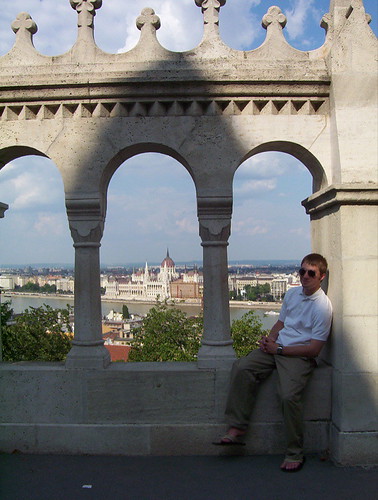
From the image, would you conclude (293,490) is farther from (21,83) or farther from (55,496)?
(21,83)

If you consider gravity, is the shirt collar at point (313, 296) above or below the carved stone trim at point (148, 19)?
below

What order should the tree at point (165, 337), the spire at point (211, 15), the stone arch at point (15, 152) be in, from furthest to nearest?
the tree at point (165, 337) → the stone arch at point (15, 152) → the spire at point (211, 15)

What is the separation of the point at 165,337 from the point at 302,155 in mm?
15671

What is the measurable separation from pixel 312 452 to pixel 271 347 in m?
0.78

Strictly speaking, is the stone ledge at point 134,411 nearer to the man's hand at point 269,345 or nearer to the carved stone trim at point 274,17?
the man's hand at point 269,345

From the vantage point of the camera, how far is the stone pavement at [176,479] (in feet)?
8.99

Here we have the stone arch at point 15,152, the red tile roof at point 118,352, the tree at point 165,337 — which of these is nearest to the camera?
the stone arch at point 15,152

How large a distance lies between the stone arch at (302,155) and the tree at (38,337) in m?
13.7

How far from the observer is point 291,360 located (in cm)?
313

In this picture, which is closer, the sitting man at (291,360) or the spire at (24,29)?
the sitting man at (291,360)

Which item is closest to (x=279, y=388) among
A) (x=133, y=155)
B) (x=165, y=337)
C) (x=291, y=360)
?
(x=291, y=360)

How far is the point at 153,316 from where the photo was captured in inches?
766

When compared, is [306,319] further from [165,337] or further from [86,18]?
[165,337]

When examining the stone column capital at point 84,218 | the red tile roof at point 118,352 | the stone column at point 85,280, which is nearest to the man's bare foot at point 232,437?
the stone column at point 85,280
